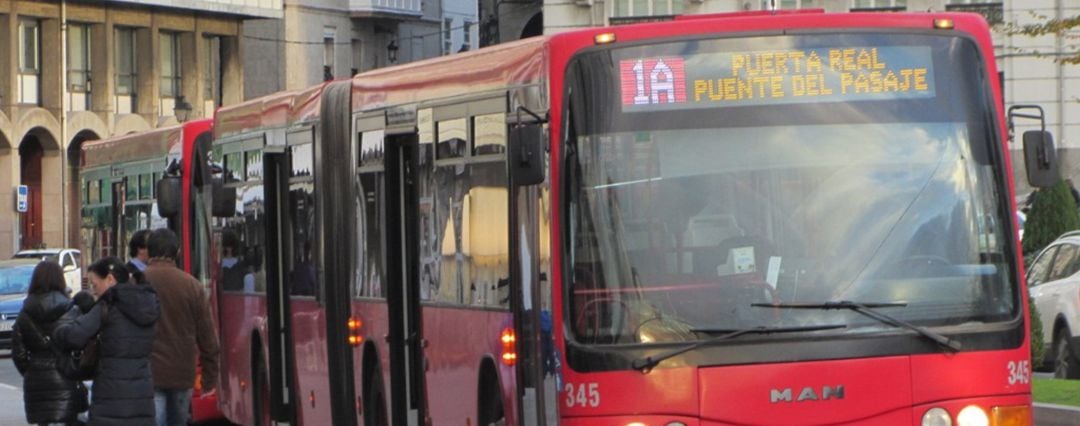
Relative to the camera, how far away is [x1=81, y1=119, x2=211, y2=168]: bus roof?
24.3 m

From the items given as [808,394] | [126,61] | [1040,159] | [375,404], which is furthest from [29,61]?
[808,394]

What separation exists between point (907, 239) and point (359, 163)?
19.2 ft

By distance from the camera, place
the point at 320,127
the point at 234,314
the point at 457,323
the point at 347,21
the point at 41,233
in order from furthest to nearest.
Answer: the point at 347,21, the point at 41,233, the point at 234,314, the point at 320,127, the point at 457,323

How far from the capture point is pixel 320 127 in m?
16.8

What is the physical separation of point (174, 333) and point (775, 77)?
Answer: 5.04 metres

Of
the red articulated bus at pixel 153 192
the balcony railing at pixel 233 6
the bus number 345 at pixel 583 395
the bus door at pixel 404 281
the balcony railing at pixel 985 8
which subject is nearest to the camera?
the bus number 345 at pixel 583 395

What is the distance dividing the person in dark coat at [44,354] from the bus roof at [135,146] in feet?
28.5

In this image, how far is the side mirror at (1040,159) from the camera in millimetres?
10859

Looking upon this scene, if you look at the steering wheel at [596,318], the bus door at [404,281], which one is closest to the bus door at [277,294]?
the bus door at [404,281]

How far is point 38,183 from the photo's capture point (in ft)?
205

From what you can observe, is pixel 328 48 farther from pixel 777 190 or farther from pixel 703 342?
pixel 703 342

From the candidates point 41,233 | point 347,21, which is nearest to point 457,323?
point 41,233

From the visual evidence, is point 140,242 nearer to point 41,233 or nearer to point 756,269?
point 756,269

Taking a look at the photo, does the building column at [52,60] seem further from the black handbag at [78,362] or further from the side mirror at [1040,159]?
the side mirror at [1040,159]
